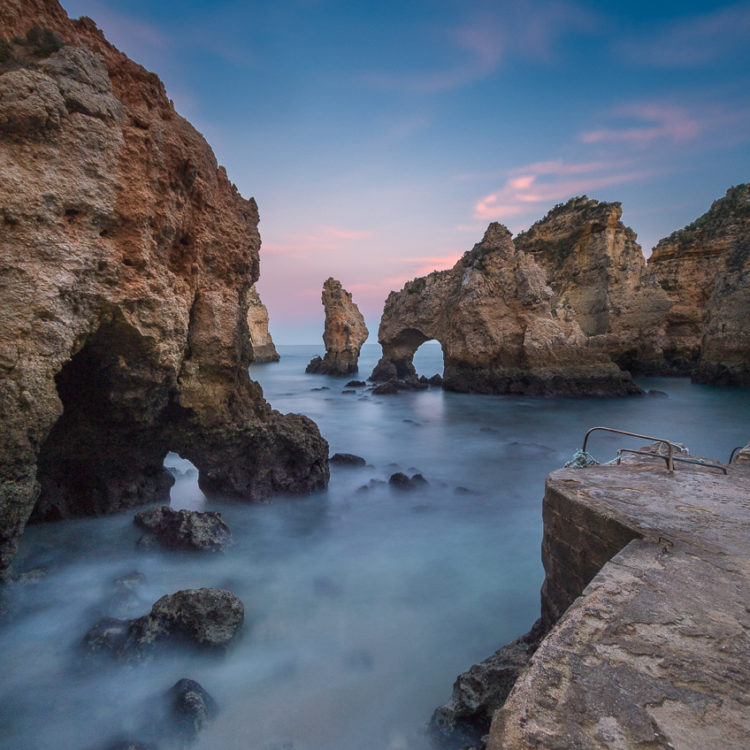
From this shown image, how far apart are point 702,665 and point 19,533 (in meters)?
4.57

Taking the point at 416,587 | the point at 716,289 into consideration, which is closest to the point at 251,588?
the point at 416,587

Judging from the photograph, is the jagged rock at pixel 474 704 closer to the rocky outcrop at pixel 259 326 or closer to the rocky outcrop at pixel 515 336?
the rocky outcrop at pixel 515 336

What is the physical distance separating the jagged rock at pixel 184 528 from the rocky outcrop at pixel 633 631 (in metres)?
3.48

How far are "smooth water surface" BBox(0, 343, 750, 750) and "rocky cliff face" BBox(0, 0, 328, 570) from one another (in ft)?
2.94

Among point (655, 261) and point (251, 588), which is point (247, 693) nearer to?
point (251, 588)

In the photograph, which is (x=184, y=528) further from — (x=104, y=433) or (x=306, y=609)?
(x=306, y=609)

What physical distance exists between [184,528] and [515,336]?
1865 centimetres

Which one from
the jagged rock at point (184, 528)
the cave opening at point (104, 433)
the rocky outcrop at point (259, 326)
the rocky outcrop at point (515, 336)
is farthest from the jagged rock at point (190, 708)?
the rocky outcrop at point (259, 326)

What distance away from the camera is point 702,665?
56.3 inches

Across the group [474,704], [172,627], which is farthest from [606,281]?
[172,627]

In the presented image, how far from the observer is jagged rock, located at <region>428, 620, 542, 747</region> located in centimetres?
275

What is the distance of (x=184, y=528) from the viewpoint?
5027mm

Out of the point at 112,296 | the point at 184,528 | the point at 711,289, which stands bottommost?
the point at 184,528

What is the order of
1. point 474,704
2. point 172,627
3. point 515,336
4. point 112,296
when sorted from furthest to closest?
point 515,336 → point 112,296 → point 172,627 → point 474,704
